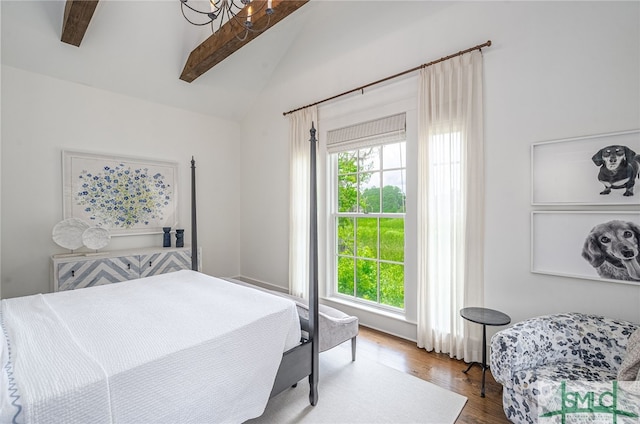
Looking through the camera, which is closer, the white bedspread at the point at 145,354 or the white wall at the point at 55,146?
the white bedspread at the point at 145,354

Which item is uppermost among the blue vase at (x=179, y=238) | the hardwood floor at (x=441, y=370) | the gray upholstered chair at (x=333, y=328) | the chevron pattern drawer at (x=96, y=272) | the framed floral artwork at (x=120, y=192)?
the framed floral artwork at (x=120, y=192)

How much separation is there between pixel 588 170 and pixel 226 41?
128 inches

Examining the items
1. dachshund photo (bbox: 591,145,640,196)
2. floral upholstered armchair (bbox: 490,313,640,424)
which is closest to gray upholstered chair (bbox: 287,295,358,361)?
floral upholstered armchair (bbox: 490,313,640,424)

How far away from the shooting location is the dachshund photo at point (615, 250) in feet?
6.28

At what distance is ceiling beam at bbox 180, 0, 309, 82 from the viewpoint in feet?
8.80

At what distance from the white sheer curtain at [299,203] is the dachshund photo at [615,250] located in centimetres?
266

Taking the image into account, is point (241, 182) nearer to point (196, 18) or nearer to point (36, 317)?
point (196, 18)

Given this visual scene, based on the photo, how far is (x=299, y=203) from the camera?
12.7 feet

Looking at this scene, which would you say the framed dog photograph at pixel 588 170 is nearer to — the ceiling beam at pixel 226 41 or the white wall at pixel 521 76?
the white wall at pixel 521 76

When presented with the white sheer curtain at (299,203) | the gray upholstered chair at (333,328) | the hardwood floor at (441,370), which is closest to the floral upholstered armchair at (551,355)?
the hardwood floor at (441,370)

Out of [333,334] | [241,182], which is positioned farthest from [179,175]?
[333,334]

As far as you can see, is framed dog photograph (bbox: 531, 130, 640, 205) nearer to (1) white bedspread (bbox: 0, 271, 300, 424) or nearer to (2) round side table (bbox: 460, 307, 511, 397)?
(2) round side table (bbox: 460, 307, 511, 397)

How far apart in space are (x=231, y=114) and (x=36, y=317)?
3.72m

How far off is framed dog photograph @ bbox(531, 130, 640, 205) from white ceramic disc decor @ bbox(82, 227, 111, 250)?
4204 millimetres
